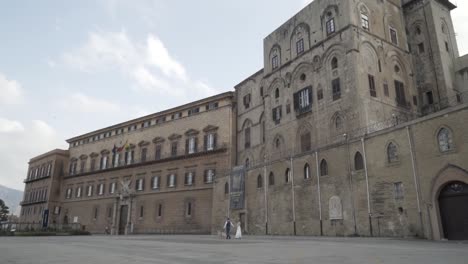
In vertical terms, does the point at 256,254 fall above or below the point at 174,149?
below

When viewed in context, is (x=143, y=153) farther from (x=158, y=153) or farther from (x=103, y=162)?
(x=103, y=162)

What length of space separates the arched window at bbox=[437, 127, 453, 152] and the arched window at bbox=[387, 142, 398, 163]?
8.51 feet

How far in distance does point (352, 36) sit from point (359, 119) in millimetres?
6800

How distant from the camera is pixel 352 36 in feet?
92.1

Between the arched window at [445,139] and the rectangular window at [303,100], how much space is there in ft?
42.4

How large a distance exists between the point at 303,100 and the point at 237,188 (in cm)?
1002

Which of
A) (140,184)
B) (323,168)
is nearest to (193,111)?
(140,184)

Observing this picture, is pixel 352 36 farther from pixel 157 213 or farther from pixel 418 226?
pixel 157 213

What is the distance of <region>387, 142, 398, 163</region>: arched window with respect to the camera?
68.3ft

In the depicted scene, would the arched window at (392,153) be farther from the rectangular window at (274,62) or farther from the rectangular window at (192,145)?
the rectangular window at (192,145)

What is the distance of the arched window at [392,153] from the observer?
68.3 ft

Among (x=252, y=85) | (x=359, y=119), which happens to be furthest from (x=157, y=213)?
(x=359, y=119)

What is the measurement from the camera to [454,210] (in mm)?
18234

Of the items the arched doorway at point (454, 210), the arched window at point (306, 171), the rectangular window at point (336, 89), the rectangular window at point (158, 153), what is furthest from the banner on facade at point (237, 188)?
the arched doorway at point (454, 210)
